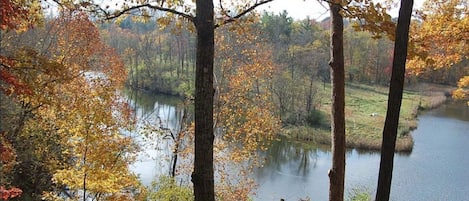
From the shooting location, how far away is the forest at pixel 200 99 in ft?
13.0

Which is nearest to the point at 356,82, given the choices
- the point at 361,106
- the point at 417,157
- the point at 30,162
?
the point at 361,106

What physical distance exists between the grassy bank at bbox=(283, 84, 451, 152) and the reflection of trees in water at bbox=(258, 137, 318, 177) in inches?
65.5

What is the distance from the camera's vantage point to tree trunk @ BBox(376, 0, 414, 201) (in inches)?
158

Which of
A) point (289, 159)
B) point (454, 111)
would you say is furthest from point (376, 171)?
point (454, 111)

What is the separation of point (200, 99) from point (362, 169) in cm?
1631

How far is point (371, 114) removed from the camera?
1188 inches

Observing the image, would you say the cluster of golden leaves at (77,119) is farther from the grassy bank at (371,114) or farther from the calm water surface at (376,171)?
the grassy bank at (371,114)

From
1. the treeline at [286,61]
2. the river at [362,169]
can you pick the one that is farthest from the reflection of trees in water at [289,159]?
the treeline at [286,61]

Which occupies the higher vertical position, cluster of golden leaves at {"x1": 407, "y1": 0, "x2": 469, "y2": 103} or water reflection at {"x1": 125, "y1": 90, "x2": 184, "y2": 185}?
cluster of golden leaves at {"x1": 407, "y1": 0, "x2": 469, "y2": 103}

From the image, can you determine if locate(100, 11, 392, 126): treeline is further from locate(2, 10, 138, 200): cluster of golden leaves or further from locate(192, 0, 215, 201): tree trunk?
locate(192, 0, 215, 201): tree trunk

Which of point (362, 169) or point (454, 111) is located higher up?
point (454, 111)

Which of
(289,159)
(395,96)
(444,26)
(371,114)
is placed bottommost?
(289,159)

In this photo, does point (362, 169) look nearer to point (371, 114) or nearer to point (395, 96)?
point (371, 114)

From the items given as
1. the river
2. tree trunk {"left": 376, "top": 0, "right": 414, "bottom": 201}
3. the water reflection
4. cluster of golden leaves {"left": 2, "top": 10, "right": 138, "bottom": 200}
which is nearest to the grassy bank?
the river
